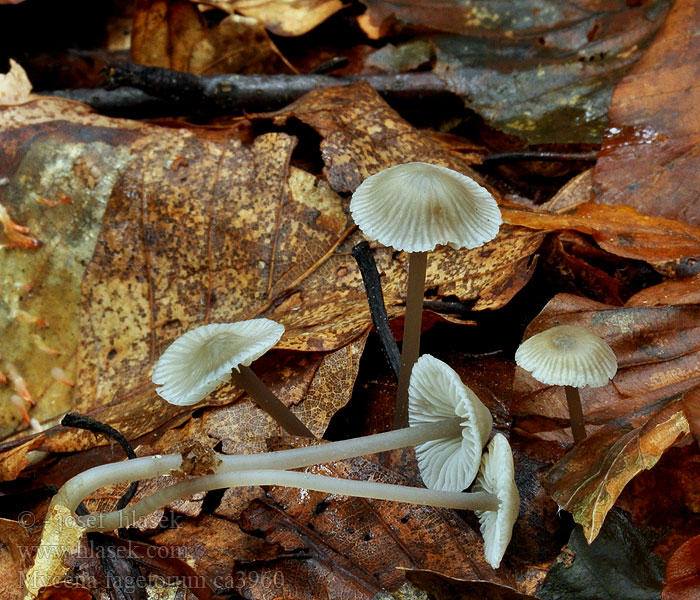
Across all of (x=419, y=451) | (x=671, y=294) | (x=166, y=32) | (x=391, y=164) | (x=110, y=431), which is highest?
(x=166, y=32)

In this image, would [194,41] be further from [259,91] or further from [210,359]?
[210,359]

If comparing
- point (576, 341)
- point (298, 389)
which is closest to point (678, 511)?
point (576, 341)

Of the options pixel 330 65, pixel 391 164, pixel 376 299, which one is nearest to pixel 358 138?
pixel 391 164

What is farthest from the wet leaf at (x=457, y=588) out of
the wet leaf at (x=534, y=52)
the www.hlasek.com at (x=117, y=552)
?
the wet leaf at (x=534, y=52)

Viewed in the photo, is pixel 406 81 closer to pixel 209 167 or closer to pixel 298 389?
pixel 209 167

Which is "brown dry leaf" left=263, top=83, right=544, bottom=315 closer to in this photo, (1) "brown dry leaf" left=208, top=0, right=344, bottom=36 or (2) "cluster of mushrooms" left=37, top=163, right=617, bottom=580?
(2) "cluster of mushrooms" left=37, top=163, right=617, bottom=580
